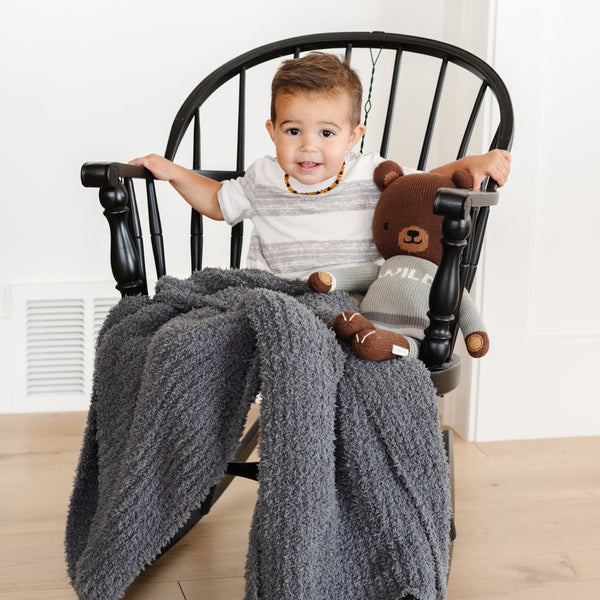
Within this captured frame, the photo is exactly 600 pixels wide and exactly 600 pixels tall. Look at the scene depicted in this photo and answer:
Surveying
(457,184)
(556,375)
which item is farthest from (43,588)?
(556,375)

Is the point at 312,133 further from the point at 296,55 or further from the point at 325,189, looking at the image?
the point at 296,55

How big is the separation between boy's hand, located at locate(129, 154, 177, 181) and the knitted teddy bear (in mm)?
360

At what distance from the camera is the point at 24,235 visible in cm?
200

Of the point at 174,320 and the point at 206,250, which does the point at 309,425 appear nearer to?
the point at 174,320

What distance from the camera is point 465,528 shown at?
1475 millimetres

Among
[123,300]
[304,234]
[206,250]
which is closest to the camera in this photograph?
[123,300]

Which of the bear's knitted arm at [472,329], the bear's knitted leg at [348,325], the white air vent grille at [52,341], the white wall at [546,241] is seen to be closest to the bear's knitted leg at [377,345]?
the bear's knitted leg at [348,325]

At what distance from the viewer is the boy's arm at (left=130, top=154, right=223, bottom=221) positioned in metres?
1.43

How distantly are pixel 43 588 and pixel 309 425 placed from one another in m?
0.59

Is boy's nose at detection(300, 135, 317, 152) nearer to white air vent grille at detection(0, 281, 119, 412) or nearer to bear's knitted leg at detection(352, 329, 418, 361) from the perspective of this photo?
bear's knitted leg at detection(352, 329, 418, 361)

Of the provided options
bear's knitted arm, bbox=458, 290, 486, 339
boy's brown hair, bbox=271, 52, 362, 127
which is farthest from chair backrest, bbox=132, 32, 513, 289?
bear's knitted arm, bbox=458, 290, 486, 339

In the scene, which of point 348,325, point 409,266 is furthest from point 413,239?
point 348,325

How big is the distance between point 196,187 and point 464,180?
495 mm

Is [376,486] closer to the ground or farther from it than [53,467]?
farther from it
